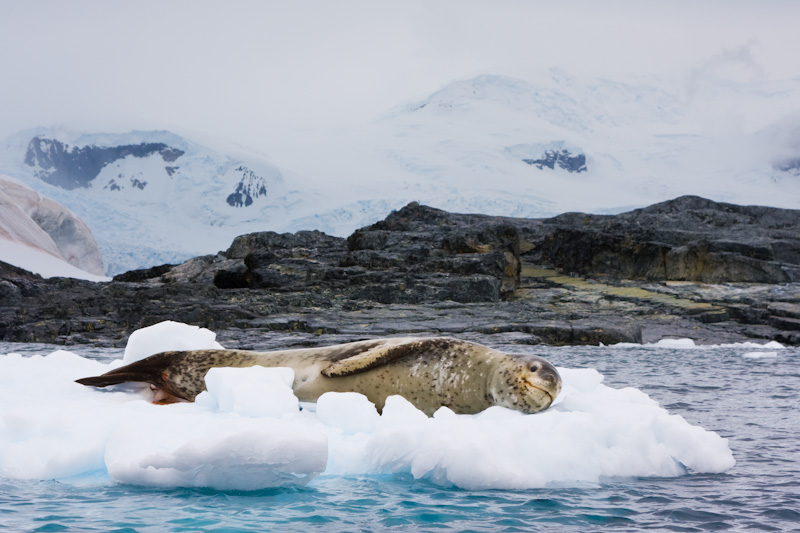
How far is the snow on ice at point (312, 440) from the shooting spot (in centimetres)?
411

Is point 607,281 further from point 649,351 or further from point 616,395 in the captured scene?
point 616,395

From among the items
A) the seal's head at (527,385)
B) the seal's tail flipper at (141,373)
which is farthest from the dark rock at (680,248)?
the seal's tail flipper at (141,373)

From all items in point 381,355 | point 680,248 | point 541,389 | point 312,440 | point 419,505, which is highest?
point 680,248

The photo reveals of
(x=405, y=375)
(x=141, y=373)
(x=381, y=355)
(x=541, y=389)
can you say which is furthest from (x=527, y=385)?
(x=141, y=373)

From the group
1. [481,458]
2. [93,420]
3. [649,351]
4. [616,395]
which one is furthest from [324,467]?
[649,351]

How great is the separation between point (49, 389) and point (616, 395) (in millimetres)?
4635

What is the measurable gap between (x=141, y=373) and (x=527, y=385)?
3.19 meters

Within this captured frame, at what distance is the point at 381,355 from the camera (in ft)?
19.2

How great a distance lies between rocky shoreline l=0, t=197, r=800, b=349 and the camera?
17.6 metres

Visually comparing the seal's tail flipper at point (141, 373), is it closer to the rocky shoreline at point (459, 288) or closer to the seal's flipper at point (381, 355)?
the seal's flipper at point (381, 355)

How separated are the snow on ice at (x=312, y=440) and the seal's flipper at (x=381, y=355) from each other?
35 cm

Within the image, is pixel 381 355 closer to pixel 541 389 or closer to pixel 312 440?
pixel 541 389

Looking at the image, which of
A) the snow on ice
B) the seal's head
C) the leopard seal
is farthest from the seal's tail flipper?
the seal's head

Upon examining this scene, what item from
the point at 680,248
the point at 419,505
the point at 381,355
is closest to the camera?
the point at 419,505
